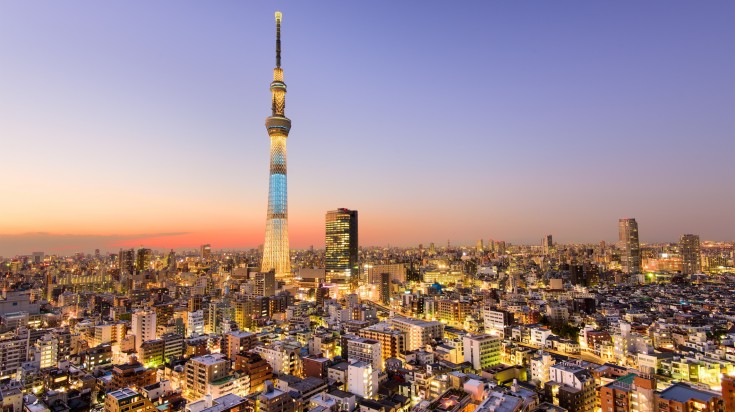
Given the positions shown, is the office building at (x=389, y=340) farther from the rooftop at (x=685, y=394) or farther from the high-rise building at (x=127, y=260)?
the high-rise building at (x=127, y=260)

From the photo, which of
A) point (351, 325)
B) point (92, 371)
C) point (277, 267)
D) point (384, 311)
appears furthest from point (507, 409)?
point (277, 267)

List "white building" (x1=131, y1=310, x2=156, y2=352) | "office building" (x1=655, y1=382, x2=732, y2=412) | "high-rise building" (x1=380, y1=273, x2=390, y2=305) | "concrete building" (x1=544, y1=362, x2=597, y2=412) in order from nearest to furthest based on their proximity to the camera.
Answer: "office building" (x1=655, y1=382, x2=732, y2=412)
"concrete building" (x1=544, y1=362, x2=597, y2=412)
"white building" (x1=131, y1=310, x2=156, y2=352)
"high-rise building" (x1=380, y1=273, x2=390, y2=305)

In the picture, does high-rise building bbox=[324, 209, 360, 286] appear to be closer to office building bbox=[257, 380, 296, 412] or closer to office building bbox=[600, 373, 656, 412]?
office building bbox=[257, 380, 296, 412]

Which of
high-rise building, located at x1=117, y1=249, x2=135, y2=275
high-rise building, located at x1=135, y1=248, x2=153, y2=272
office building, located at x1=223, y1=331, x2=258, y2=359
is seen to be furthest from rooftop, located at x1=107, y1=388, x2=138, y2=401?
high-rise building, located at x1=135, y1=248, x2=153, y2=272

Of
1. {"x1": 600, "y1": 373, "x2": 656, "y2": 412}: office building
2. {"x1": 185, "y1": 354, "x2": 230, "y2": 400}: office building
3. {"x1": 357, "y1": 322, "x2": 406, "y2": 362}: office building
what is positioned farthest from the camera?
{"x1": 357, "y1": 322, "x2": 406, "y2": 362}: office building

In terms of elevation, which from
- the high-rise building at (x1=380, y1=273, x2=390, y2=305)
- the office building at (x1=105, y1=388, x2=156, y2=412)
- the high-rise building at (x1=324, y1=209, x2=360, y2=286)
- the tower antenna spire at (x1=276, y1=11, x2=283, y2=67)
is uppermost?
the tower antenna spire at (x1=276, y1=11, x2=283, y2=67)

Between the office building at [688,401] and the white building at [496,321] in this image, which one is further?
the white building at [496,321]

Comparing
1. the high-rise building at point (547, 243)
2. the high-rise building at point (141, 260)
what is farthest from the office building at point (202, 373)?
the high-rise building at point (547, 243)
